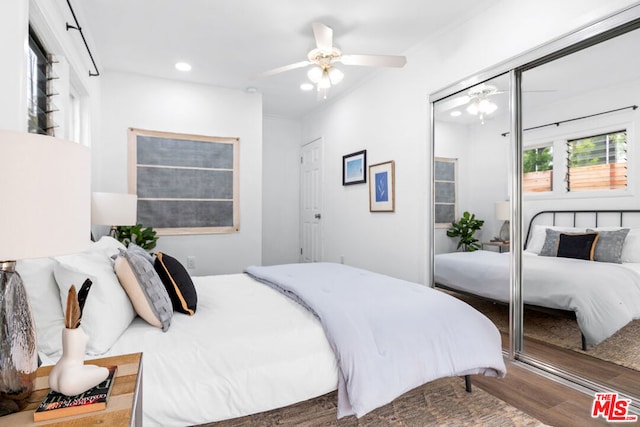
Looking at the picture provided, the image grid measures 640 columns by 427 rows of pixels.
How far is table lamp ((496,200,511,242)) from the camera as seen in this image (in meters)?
2.59

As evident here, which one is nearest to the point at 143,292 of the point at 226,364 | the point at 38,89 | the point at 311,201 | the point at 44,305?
the point at 44,305

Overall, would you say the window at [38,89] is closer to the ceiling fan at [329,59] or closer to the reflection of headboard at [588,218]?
the ceiling fan at [329,59]

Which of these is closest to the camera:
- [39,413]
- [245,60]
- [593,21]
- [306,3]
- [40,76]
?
[39,413]

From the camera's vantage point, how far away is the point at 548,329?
2.42 m

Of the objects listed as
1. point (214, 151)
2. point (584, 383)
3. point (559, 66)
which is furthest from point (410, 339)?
point (214, 151)

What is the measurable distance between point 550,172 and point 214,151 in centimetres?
361

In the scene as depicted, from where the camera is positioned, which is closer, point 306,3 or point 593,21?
point 593,21

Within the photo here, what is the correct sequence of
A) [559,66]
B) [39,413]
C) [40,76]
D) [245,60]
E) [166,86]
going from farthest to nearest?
[166,86], [245,60], [40,76], [559,66], [39,413]

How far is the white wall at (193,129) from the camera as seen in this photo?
159 inches

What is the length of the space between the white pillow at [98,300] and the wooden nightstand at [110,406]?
27 centimetres

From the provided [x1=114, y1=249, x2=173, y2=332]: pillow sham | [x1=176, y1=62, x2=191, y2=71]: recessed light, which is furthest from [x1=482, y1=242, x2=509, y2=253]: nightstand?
[x1=176, y1=62, x2=191, y2=71]: recessed light

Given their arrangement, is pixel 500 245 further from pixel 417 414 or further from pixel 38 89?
pixel 38 89

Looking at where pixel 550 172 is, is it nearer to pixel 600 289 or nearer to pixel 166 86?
pixel 600 289

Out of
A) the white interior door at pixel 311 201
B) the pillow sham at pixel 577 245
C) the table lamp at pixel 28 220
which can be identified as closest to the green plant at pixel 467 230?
the pillow sham at pixel 577 245
